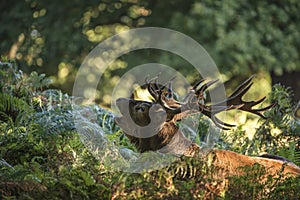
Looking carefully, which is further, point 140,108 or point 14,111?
point 14,111

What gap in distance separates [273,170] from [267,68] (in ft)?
24.1

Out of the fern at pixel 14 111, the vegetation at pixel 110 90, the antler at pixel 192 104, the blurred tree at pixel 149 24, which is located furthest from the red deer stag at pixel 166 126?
the blurred tree at pixel 149 24

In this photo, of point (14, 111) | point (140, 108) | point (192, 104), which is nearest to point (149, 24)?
point (14, 111)

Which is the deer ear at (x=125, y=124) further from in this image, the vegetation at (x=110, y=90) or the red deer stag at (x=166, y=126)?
the vegetation at (x=110, y=90)

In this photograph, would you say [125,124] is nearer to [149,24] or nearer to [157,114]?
[157,114]

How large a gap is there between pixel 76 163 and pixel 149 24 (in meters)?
8.10

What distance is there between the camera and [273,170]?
5.41 meters

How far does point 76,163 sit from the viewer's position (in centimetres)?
531

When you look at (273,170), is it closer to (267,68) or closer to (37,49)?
(267,68)

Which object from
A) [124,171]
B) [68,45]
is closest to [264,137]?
[124,171]

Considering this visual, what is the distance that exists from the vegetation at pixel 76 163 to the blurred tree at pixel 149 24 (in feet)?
16.2

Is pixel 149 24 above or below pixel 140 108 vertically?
above

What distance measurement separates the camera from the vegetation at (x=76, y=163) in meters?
4.37

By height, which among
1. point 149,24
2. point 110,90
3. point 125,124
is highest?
point 149,24
